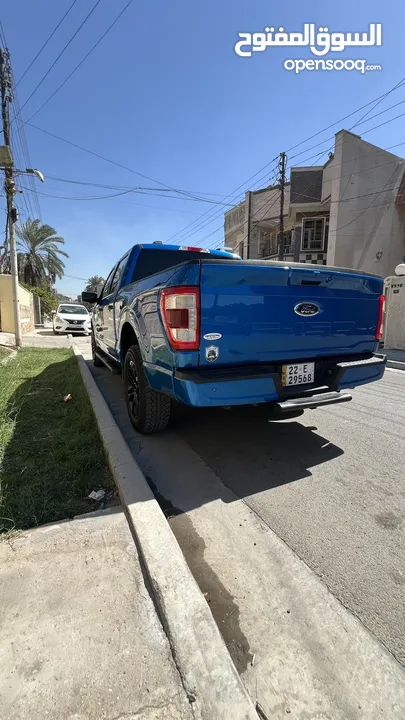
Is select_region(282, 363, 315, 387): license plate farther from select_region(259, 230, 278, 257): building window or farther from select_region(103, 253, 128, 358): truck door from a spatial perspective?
select_region(259, 230, 278, 257): building window

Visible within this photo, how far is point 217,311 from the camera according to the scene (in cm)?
243

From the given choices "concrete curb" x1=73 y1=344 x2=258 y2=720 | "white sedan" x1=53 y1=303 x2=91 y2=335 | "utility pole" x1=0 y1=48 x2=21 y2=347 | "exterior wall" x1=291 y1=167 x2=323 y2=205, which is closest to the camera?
"concrete curb" x1=73 y1=344 x2=258 y2=720

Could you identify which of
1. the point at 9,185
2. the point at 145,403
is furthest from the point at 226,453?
the point at 9,185

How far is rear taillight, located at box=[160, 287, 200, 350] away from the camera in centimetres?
237

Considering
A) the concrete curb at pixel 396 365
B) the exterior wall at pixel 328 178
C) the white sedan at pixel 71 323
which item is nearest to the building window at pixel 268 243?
the exterior wall at pixel 328 178

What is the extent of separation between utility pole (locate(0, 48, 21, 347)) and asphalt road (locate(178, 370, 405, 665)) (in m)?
9.36

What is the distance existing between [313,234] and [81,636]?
26.3 meters

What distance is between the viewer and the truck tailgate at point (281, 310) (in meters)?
2.43

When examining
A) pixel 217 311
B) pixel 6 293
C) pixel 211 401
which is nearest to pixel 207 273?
pixel 217 311

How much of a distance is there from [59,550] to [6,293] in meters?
16.7

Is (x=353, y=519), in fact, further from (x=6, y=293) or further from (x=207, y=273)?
(x=6, y=293)

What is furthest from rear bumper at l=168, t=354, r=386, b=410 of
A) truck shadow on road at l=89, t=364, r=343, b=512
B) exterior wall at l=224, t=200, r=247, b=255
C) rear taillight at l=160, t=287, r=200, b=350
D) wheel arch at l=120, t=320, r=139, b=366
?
exterior wall at l=224, t=200, r=247, b=255

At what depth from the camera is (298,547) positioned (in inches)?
81.3

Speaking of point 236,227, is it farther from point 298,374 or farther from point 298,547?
point 298,547
